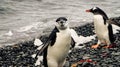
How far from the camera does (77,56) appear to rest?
925cm

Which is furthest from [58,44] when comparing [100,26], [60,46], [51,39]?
[100,26]

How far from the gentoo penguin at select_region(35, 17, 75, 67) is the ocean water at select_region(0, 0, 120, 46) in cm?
624

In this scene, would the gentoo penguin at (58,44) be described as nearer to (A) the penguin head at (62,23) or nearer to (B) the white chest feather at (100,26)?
(A) the penguin head at (62,23)

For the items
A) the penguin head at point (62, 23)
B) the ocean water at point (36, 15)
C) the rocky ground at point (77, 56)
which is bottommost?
the ocean water at point (36, 15)

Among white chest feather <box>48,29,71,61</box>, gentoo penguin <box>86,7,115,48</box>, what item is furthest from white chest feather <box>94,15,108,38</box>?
white chest feather <box>48,29,71,61</box>

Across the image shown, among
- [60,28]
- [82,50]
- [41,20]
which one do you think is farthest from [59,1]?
[60,28]

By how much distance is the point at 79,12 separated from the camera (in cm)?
2197

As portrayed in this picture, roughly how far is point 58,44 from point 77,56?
172 cm

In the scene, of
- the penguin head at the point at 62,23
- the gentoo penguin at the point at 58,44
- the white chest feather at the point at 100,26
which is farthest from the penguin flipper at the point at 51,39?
the white chest feather at the point at 100,26

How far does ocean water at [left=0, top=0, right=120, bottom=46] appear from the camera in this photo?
16062mm

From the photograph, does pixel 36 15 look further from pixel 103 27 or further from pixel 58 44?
pixel 58 44

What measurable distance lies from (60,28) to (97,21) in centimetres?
248

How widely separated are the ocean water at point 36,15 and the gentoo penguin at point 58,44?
6.24 m

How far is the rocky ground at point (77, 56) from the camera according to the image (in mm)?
8125
